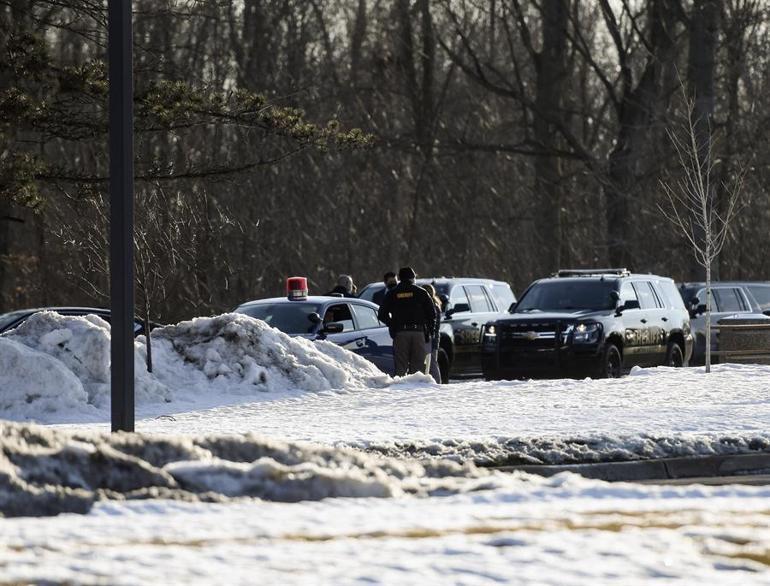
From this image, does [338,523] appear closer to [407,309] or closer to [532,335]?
[407,309]

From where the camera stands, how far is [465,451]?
43.0 feet

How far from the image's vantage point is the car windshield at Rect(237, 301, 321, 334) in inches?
920

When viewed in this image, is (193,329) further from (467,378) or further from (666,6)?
(666,6)

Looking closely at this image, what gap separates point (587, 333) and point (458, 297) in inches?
130

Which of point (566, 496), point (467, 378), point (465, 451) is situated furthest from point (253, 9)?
point (566, 496)

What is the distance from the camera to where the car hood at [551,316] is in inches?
968

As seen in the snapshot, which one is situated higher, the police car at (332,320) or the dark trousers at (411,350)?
the police car at (332,320)

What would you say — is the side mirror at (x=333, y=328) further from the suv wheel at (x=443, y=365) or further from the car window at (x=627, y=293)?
the car window at (x=627, y=293)

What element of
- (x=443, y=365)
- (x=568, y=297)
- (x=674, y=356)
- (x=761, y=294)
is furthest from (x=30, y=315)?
(x=761, y=294)

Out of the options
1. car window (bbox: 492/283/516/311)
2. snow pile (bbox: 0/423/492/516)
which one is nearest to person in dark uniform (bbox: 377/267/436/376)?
car window (bbox: 492/283/516/311)

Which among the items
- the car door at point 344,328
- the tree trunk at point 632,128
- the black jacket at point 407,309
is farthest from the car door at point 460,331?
the tree trunk at point 632,128

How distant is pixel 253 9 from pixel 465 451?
35.6m

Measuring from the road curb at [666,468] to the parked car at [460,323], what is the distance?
13.4 meters

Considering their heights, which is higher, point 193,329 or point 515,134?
point 515,134
